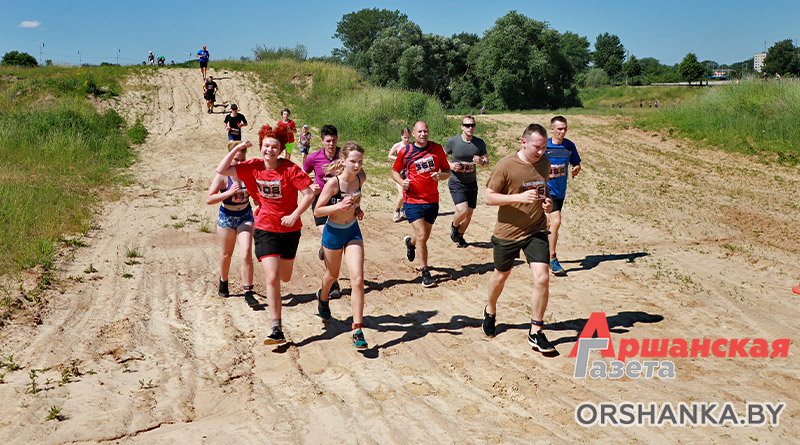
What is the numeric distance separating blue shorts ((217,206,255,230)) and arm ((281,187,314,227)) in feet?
5.64

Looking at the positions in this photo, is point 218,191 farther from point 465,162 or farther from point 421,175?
point 465,162

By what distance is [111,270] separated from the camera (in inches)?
340

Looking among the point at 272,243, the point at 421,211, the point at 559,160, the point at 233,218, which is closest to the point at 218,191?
the point at 233,218

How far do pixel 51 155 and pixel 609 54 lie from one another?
82909 millimetres

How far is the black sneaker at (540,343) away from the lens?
230 inches

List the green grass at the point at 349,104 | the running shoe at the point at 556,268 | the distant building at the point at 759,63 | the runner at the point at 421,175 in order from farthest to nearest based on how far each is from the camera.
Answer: the distant building at the point at 759,63 < the green grass at the point at 349,104 < the running shoe at the point at 556,268 < the runner at the point at 421,175

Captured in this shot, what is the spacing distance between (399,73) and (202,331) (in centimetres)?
4155

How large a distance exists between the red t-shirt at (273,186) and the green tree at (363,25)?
86823mm

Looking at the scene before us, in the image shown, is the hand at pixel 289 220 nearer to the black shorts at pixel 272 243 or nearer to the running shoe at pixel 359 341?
the black shorts at pixel 272 243

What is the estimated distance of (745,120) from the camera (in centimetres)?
2095

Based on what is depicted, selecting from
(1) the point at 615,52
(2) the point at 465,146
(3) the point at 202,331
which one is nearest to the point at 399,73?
(2) the point at 465,146

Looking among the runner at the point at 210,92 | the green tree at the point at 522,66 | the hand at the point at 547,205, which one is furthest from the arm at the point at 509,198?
the green tree at the point at 522,66

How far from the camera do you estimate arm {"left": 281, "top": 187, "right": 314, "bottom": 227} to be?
18.7 ft

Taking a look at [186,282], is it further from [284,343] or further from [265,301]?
[284,343]
